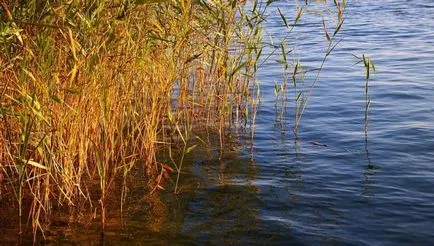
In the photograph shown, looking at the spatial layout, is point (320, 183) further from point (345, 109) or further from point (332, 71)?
point (332, 71)

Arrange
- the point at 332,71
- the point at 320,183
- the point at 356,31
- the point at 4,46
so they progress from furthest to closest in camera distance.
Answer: the point at 356,31 < the point at 332,71 < the point at 320,183 < the point at 4,46

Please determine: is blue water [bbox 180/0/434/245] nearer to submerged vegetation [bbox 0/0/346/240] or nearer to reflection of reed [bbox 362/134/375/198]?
reflection of reed [bbox 362/134/375/198]

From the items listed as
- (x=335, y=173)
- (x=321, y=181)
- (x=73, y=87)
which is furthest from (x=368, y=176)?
(x=73, y=87)

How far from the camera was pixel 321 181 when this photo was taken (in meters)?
6.28

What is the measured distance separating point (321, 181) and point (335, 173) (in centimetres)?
31

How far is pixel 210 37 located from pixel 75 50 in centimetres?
279

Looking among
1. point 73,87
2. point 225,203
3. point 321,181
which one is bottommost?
point 225,203

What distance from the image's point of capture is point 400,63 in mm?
12320

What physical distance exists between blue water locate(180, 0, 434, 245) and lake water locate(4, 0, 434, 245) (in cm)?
1

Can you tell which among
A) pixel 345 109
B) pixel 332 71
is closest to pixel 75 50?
pixel 345 109

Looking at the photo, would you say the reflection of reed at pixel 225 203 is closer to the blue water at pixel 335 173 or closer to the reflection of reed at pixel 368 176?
the blue water at pixel 335 173

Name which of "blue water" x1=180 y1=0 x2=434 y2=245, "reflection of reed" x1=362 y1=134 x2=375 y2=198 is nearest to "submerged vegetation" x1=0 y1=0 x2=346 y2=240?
"blue water" x1=180 y1=0 x2=434 y2=245

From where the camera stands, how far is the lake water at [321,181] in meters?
4.97

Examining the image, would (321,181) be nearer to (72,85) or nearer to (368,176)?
(368,176)
